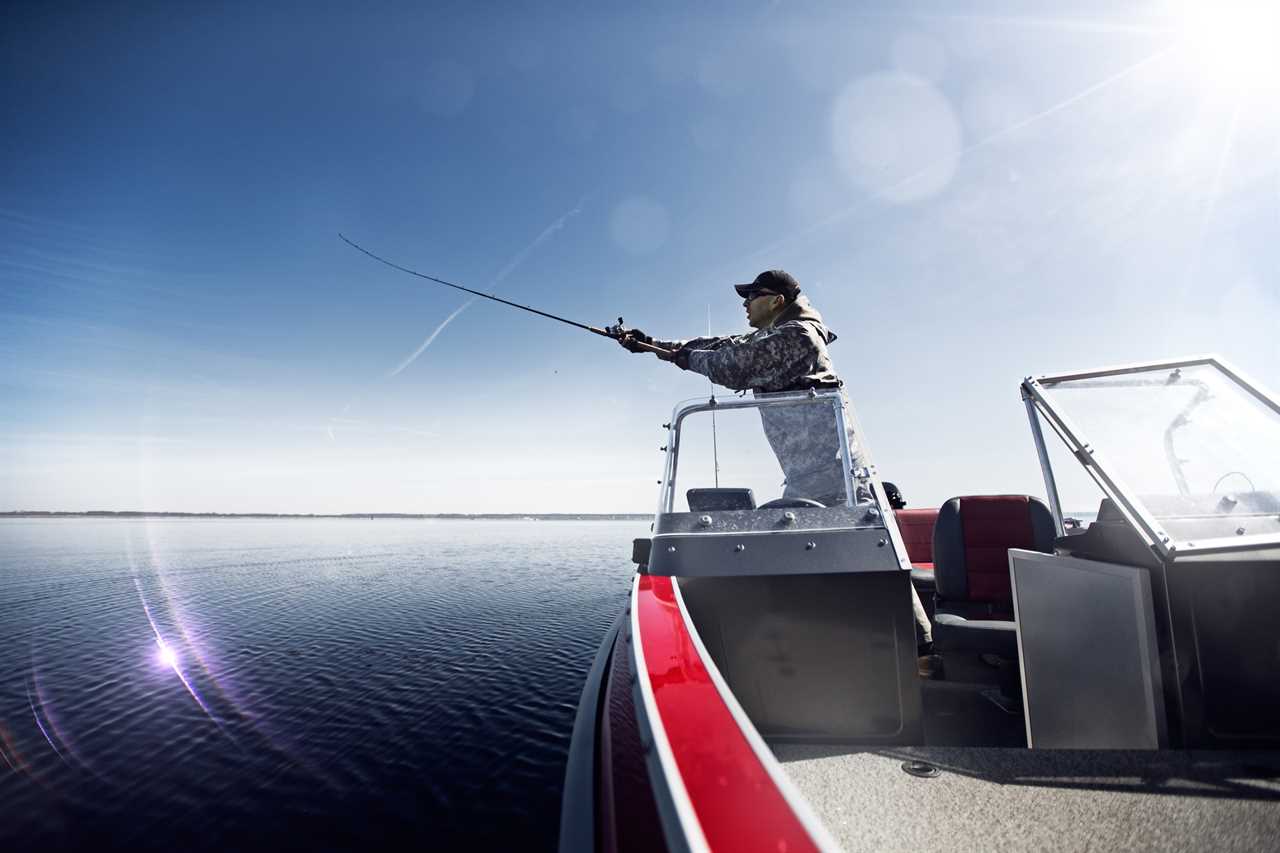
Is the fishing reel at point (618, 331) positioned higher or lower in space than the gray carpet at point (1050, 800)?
higher

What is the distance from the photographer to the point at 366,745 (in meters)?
5.73

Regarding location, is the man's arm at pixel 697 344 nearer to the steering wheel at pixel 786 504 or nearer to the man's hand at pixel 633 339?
the man's hand at pixel 633 339

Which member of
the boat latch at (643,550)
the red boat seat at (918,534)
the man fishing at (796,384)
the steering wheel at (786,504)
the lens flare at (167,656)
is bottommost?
the lens flare at (167,656)

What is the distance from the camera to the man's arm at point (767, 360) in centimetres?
346

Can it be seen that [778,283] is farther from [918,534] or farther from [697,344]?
[918,534]

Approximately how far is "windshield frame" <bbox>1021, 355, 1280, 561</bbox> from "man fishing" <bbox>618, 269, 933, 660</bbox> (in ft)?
3.92

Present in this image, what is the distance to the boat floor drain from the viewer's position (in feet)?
7.43

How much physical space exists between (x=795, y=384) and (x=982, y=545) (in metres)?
Result: 2.82

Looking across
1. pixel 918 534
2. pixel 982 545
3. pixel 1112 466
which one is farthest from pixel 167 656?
pixel 1112 466

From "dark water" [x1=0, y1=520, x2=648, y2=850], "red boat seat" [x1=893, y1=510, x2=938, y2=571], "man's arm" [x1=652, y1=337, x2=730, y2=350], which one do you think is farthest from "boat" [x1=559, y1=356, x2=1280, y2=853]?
"red boat seat" [x1=893, y1=510, x2=938, y2=571]

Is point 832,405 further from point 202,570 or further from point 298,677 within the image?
point 202,570

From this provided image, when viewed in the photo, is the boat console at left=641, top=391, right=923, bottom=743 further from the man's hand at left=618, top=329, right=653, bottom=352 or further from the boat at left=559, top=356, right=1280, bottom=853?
the man's hand at left=618, top=329, right=653, bottom=352

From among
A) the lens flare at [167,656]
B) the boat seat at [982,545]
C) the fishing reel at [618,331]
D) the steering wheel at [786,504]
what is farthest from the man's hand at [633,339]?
the lens flare at [167,656]

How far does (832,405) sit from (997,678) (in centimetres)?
218
